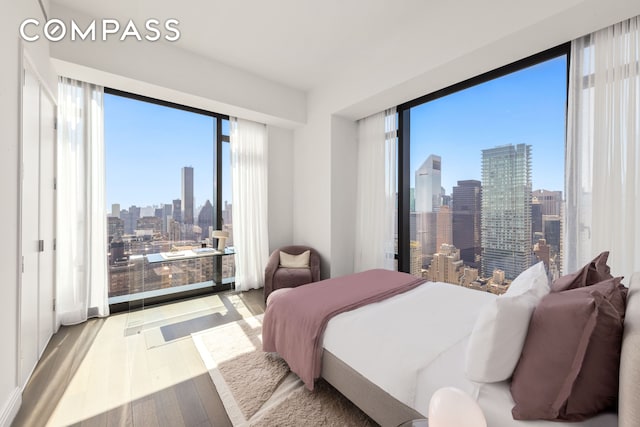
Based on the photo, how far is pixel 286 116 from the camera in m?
4.12

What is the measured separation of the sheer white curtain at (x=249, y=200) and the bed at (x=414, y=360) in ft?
8.55

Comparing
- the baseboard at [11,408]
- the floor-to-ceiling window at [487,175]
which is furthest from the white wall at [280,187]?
the baseboard at [11,408]

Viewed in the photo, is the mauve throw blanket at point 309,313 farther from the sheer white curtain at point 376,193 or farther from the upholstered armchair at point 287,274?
the sheer white curtain at point 376,193

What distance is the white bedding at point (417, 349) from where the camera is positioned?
1.13 m

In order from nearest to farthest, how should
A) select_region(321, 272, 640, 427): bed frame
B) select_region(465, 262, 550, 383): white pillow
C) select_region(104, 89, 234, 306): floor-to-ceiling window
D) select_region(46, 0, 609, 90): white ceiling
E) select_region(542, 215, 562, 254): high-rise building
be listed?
select_region(321, 272, 640, 427): bed frame, select_region(465, 262, 550, 383): white pillow, select_region(46, 0, 609, 90): white ceiling, select_region(542, 215, 562, 254): high-rise building, select_region(104, 89, 234, 306): floor-to-ceiling window

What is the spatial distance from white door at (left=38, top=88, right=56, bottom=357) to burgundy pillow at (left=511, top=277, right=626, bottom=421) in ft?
11.1

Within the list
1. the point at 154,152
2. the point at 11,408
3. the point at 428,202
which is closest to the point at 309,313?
the point at 11,408

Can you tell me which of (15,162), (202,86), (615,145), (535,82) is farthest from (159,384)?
(535,82)

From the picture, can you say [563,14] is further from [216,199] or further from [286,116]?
[216,199]

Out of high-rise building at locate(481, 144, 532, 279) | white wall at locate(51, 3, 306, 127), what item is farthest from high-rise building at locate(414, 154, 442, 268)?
white wall at locate(51, 3, 306, 127)

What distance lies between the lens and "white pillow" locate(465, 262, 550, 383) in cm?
111

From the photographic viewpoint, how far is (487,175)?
2900 mm

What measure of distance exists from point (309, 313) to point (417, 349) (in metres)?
0.76

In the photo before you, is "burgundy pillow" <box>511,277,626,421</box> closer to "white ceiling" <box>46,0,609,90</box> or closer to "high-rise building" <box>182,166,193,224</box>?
"white ceiling" <box>46,0,609,90</box>
